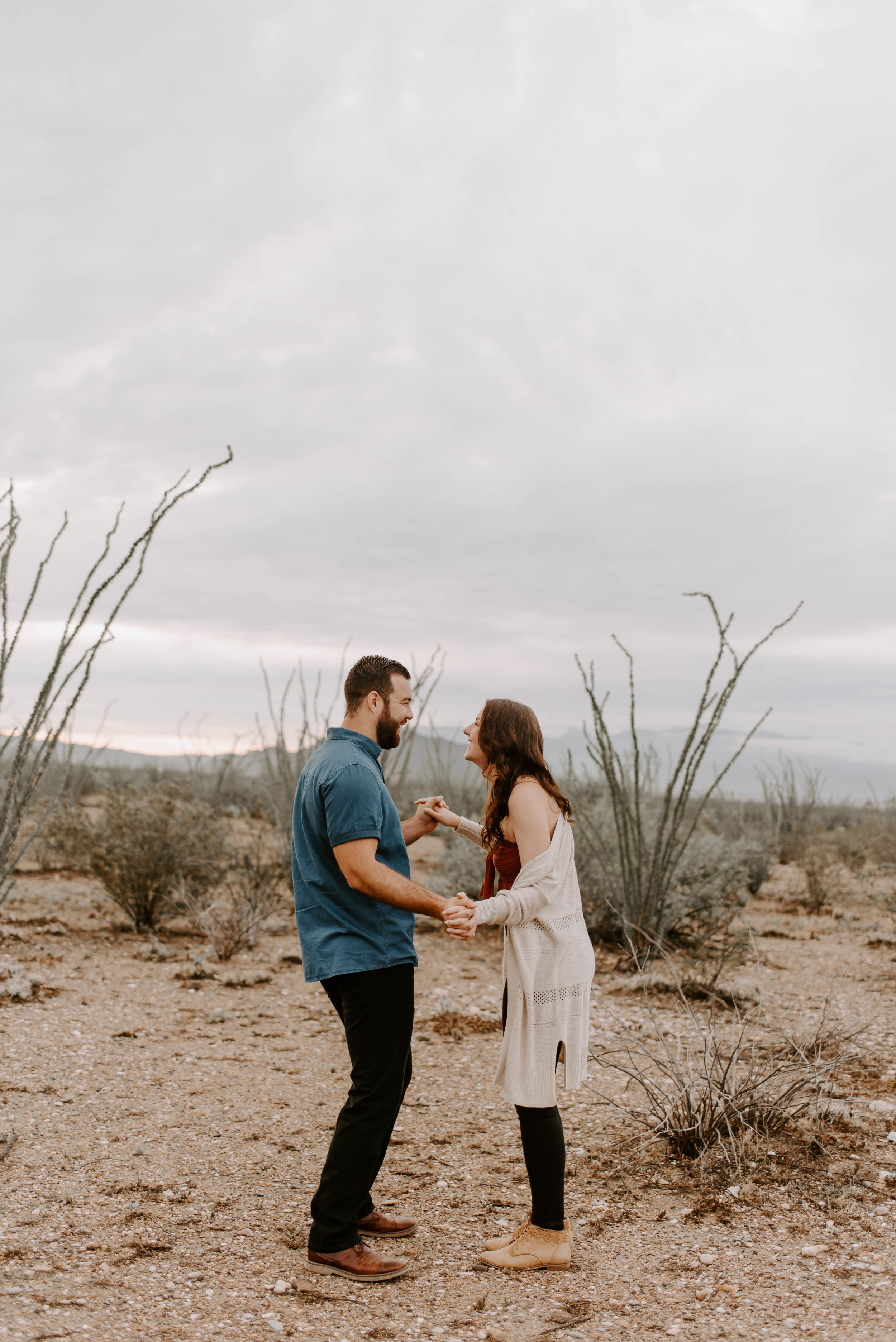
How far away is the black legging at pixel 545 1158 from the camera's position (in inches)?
117

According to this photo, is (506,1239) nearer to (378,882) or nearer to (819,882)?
(378,882)

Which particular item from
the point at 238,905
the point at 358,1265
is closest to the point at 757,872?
the point at 238,905

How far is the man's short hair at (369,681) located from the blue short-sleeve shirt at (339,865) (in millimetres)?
147

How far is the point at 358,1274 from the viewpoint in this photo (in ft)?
9.72

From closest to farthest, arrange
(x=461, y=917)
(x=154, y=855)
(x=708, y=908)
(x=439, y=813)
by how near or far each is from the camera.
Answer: (x=461, y=917) → (x=439, y=813) → (x=708, y=908) → (x=154, y=855)

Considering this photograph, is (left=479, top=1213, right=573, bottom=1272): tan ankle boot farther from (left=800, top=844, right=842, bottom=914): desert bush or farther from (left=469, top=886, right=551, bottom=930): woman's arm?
(left=800, top=844, right=842, bottom=914): desert bush

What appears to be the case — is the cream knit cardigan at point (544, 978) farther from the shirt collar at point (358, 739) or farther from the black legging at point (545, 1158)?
the shirt collar at point (358, 739)

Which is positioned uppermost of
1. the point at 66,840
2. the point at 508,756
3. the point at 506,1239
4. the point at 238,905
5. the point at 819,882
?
the point at 508,756

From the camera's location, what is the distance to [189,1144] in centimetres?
404

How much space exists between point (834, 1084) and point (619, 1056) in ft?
3.80

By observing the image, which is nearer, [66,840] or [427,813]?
[427,813]

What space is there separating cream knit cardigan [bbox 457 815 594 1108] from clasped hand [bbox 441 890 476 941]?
9 cm

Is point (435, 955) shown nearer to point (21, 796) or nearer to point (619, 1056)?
point (619, 1056)

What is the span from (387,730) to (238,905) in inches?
215
